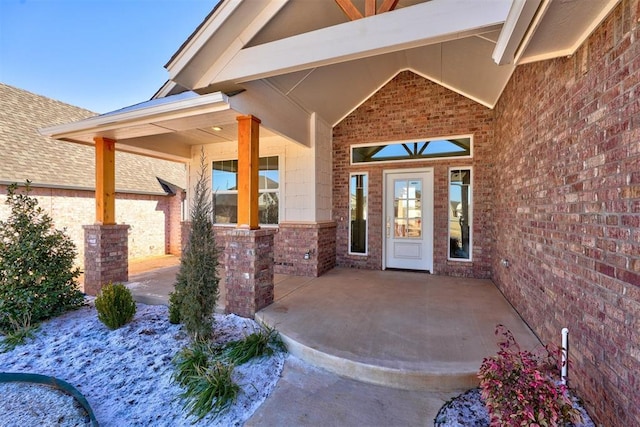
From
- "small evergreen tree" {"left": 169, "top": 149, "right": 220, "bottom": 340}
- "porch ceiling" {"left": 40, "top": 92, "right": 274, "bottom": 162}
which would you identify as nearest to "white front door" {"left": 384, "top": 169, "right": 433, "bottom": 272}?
"porch ceiling" {"left": 40, "top": 92, "right": 274, "bottom": 162}

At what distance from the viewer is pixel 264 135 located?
19.9 ft

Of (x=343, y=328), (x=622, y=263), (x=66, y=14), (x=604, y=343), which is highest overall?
(x=66, y=14)

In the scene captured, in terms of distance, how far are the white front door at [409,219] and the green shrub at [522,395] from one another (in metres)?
4.34

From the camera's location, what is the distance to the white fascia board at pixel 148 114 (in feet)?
11.8

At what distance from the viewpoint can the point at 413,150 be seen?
6.15 metres

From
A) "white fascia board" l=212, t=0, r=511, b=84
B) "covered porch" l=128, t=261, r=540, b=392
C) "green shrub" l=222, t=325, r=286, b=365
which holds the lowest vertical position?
"green shrub" l=222, t=325, r=286, b=365

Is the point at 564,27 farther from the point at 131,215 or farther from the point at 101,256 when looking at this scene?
the point at 131,215

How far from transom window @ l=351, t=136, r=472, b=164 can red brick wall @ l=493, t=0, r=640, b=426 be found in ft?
7.63

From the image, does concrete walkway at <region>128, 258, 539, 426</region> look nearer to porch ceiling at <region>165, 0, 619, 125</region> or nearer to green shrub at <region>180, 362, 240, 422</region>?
green shrub at <region>180, 362, 240, 422</region>

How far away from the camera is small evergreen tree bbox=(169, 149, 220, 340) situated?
3115 mm

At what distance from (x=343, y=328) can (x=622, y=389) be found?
90.0 inches

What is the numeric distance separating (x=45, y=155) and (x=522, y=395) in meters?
11.1

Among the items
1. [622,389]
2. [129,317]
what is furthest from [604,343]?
[129,317]

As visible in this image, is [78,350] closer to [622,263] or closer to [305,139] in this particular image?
[305,139]
